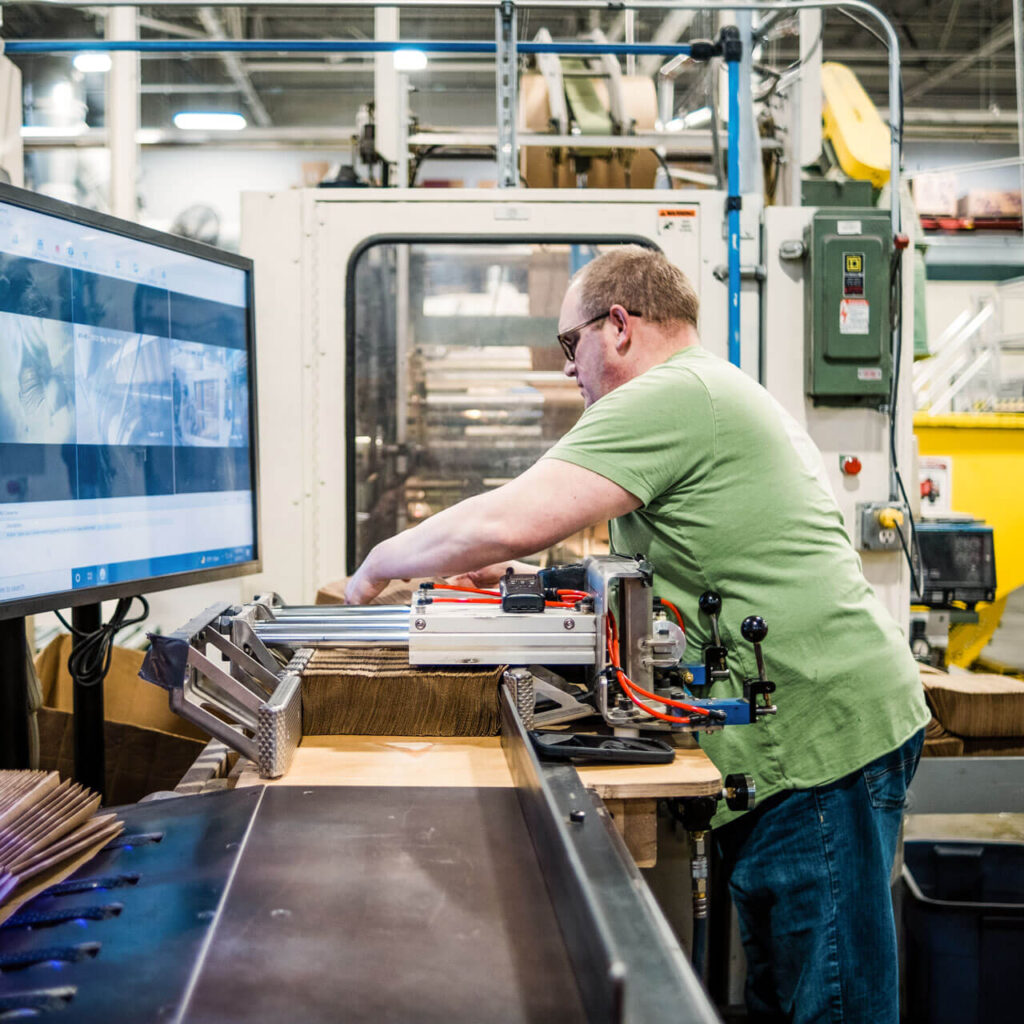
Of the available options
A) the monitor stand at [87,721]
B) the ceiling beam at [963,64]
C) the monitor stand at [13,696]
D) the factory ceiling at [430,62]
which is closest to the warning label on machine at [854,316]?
the monitor stand at [87,721]

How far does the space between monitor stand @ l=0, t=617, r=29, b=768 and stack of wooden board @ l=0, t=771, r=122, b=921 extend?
52 centimetres

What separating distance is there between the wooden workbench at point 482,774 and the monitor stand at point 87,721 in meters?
0.52

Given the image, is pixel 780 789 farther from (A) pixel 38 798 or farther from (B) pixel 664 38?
(B) pixel 664 38

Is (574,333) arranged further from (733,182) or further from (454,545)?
(733,182)

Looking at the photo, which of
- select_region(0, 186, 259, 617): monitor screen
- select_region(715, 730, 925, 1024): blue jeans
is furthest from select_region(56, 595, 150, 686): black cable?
select_region(715, 730, 925, 1024): blue jeans

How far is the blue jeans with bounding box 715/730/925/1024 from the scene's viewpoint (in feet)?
4.29

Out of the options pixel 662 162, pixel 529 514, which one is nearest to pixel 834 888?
pixel 529 514

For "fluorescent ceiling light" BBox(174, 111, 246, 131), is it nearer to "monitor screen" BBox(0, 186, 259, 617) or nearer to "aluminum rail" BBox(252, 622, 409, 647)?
"monitor screen" BBox(0, 186, 259, 617)

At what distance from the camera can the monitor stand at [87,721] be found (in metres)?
1.51

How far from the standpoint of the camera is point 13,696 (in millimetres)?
1428

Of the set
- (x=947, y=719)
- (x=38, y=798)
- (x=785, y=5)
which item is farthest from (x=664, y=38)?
(x=38, y=798)

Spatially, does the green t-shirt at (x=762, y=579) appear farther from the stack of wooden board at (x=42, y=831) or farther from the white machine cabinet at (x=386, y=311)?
the white machine cabinet at (x=386, y=311)

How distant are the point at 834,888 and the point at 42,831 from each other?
1.05 metres

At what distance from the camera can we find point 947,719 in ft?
7.72
